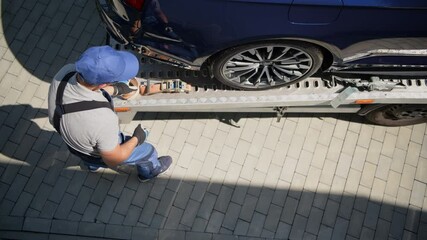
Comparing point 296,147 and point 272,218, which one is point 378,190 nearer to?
point 296,147

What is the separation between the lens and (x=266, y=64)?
3.88m

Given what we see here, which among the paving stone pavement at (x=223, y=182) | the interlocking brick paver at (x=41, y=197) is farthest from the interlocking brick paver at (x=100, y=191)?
the interlocking brick paver at (x=41, y=197)

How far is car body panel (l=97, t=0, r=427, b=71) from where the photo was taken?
3.28m

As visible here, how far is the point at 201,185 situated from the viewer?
179 inches

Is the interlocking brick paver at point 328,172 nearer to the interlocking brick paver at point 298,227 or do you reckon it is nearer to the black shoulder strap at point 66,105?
the interlocking brick paver at point 298,227

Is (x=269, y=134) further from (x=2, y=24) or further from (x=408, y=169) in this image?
(x=2, y=24)

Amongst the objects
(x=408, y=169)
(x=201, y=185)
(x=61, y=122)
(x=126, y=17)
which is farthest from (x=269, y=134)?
(x=61, y=122)

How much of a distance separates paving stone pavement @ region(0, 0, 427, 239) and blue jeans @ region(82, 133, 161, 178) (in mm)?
268

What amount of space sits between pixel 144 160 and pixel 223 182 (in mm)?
963

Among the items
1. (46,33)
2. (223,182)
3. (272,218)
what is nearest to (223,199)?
(223,182)

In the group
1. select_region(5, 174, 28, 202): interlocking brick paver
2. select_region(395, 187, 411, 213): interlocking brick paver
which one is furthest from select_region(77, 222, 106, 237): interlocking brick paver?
select_region(395, 187, 411, 213): interlocking brick paver

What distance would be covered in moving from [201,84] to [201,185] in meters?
1.12

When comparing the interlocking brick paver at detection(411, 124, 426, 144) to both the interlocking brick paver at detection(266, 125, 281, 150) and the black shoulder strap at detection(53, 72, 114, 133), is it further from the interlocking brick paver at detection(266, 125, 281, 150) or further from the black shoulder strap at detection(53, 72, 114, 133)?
the black shoulder strap at detection(53, 72, 114, 133)

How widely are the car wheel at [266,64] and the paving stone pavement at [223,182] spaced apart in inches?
33.9
